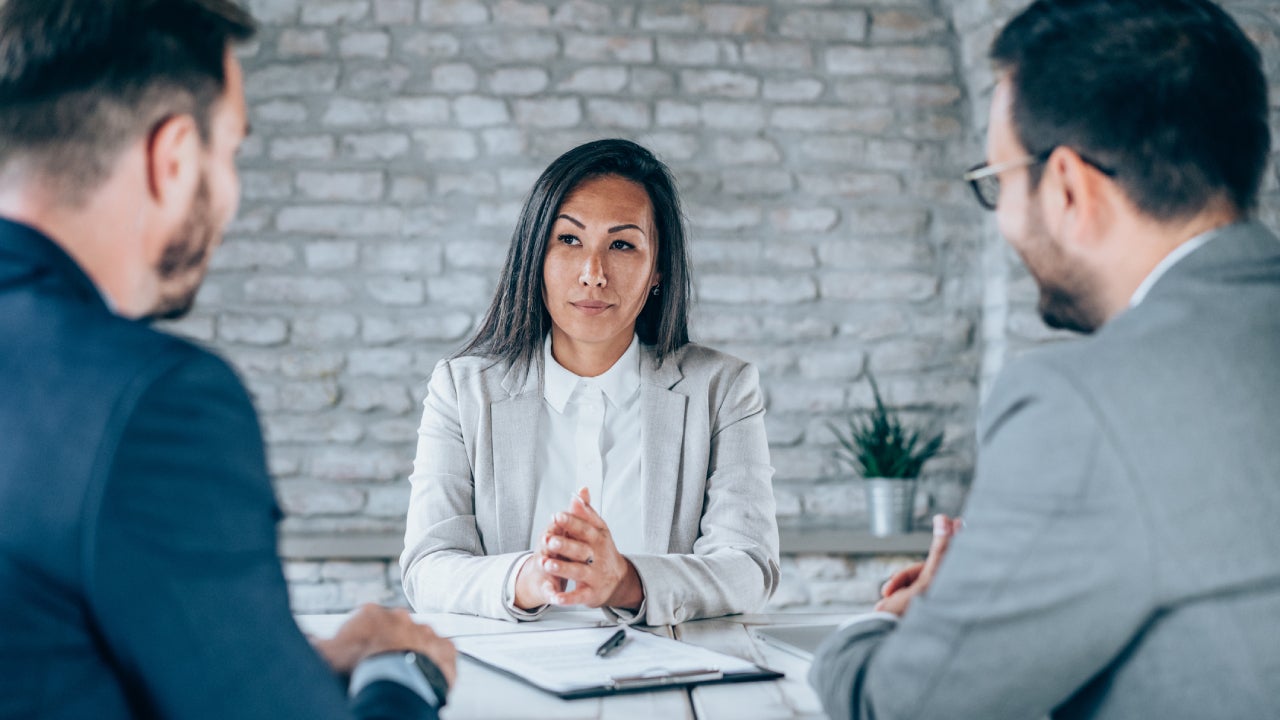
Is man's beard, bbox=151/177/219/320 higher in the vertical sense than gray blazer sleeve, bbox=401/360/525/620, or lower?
higher

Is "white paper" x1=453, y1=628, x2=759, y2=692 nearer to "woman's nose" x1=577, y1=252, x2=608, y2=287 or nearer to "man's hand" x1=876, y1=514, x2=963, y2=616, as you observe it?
"man's hand" x1=876, y1=514, x2=963, y2=616

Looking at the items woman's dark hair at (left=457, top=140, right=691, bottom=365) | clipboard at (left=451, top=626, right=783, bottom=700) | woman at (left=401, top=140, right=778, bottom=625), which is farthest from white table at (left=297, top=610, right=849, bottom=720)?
woman's dark hair at (left=457, top=140, right=691, bottom=365)

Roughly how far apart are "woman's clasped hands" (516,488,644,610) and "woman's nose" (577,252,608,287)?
0.60 metres

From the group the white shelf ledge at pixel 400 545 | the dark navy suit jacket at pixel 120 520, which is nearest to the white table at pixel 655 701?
the dark navy suit jacket at pixel 120 520

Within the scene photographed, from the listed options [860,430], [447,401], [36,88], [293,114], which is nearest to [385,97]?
[293,114]

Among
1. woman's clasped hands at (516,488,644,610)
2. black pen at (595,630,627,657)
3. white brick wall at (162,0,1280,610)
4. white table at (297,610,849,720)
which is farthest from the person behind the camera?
white brick wall at (162,0,1280,610)

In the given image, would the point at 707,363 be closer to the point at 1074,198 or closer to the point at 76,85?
the point at 1074,198

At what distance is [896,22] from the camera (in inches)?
145

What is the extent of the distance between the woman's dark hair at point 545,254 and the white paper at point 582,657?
0.87 meters

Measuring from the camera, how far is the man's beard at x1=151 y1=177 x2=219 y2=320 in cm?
94

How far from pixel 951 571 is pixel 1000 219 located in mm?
443

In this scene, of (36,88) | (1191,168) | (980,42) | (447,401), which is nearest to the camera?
(36,88)

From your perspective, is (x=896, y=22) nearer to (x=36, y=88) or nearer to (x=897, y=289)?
(x=897, y=289)

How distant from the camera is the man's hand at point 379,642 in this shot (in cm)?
114
